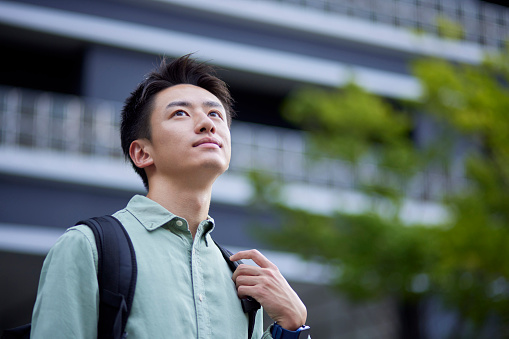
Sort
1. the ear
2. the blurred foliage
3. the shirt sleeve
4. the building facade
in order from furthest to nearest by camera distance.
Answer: the building facade < the blurred foliage < the ear < the shirt sleeve

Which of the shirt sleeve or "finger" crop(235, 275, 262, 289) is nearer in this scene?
the shirt sleeve

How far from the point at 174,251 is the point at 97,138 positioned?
7.60m

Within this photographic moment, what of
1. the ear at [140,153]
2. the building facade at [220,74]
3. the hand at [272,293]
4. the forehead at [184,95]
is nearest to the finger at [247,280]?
the hand at [272,293]

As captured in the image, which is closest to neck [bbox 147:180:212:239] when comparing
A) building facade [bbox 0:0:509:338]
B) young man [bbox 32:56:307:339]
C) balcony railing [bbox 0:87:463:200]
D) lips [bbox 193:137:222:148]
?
young man [bbox 32:56:307:339]

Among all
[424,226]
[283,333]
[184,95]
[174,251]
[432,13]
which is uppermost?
[432,13]

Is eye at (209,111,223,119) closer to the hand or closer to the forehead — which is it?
the forehead

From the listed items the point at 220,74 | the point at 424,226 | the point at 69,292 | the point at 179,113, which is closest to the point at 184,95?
the point at 179,113

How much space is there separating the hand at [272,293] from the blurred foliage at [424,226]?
5379 mm

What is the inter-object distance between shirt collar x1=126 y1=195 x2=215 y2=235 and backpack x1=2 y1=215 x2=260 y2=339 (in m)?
0.14

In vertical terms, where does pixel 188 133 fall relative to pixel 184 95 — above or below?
below

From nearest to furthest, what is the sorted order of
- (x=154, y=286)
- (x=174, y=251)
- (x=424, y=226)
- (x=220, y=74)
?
(x=154, y=286), (x=174, y=251), (x=424, y=226), (x=220, y=74)

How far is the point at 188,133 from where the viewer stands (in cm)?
197

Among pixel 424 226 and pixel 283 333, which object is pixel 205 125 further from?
pixel 424 226

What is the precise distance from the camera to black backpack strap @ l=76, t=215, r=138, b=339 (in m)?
1.65
